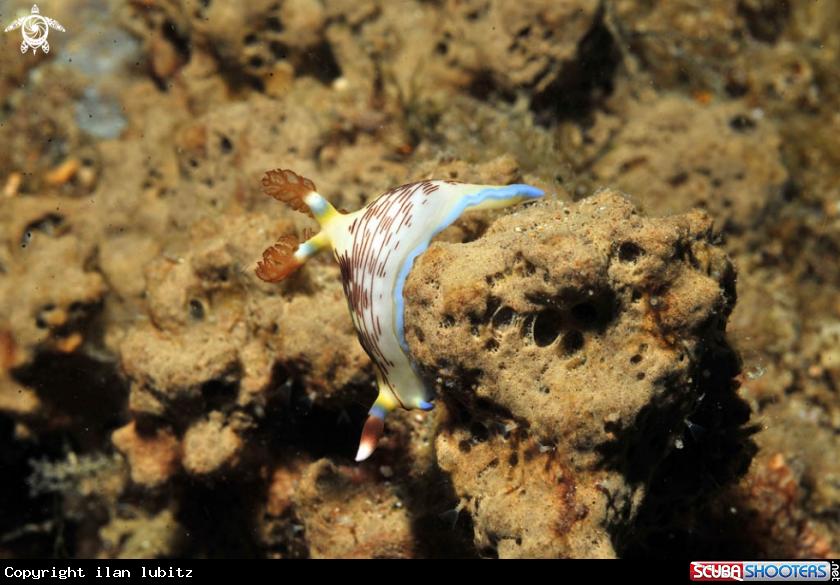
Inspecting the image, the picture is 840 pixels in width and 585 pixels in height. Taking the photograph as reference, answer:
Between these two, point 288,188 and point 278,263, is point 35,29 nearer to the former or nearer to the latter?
point 288,188

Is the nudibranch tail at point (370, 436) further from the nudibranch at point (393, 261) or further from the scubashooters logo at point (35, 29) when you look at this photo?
the scubashooters logo at point (35, 29)

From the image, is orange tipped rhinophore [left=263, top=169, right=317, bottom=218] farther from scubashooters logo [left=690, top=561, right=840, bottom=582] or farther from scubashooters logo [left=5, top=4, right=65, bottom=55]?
scubashooters logo [left=5, top=4, right=65, bottom=55]

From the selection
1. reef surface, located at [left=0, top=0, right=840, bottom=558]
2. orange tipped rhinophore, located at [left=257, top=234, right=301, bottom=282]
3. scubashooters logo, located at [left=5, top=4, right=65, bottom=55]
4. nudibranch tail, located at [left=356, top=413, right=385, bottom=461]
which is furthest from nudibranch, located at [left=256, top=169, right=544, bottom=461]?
scubashooters logo, located at [left=5, top=4, right=65, bottom=55]

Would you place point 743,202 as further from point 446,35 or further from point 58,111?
point 58,111

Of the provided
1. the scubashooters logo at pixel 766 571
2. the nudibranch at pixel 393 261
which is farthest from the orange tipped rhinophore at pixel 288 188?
the scubashooters logo at pixel 766 571

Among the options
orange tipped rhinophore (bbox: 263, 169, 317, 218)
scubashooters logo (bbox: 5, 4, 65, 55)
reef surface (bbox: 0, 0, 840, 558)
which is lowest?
reef surface (bbox: 0, 0, 840, 558)

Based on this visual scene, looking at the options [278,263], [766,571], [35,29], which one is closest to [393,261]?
[278,263]
